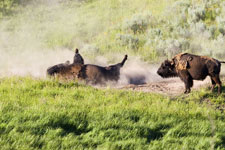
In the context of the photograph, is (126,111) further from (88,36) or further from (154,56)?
(88,36)

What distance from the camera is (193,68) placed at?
31.4 ft

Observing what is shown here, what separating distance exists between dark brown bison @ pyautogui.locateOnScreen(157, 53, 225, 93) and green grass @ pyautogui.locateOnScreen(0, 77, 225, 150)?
1.71 m

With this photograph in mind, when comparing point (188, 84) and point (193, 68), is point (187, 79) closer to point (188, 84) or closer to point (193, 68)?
point (188, 84)

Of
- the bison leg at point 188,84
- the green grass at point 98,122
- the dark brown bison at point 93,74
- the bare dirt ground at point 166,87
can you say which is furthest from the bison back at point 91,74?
the bison leg at point 188,84

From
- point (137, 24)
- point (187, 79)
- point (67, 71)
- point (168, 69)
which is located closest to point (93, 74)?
point (67, 71)

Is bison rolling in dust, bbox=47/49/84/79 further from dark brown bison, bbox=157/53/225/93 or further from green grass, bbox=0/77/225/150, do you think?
dark brown bison, bbox=157/53/225/93

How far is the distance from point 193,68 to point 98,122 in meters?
4.57

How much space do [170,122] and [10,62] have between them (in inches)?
532

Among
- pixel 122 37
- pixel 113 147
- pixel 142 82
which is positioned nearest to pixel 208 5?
pixel 122 37

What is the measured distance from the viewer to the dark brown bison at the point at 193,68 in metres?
9.35

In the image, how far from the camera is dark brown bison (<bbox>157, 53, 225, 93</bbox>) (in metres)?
9.35

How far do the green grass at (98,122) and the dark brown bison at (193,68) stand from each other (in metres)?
1.71

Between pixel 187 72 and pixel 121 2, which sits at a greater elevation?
pixel 121 2

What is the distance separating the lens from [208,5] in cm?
2147
